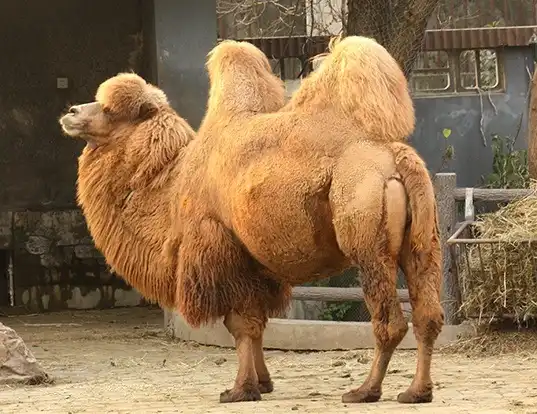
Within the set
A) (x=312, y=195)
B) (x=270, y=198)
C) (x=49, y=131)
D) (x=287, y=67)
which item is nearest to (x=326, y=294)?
(x=270, y=198)

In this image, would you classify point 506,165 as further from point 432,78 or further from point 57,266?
point 57,266

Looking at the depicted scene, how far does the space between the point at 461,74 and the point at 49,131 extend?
4722mm

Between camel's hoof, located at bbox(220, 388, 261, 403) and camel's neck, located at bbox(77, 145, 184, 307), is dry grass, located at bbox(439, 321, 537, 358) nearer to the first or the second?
camel's hoof, located at bbox(220, 388, 261, 403)

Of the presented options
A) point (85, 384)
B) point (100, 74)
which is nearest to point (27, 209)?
point (100, 74)

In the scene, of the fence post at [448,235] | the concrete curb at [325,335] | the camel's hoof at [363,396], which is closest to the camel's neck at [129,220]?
the camel's hoof at [363,396]

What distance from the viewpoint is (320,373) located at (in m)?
8.75

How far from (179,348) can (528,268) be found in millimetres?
2988

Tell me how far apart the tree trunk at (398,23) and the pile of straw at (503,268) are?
1909 millimetres

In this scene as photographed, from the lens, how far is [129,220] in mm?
7949

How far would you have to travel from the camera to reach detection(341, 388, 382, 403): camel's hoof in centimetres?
693

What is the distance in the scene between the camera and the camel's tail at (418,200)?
6688mm

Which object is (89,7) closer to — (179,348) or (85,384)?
(179,348)

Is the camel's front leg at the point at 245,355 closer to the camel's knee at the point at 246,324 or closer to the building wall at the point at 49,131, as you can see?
the camel's knee at the point at 246,324

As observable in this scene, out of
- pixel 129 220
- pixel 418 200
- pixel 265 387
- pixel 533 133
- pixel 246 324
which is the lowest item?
pixel 265 387
